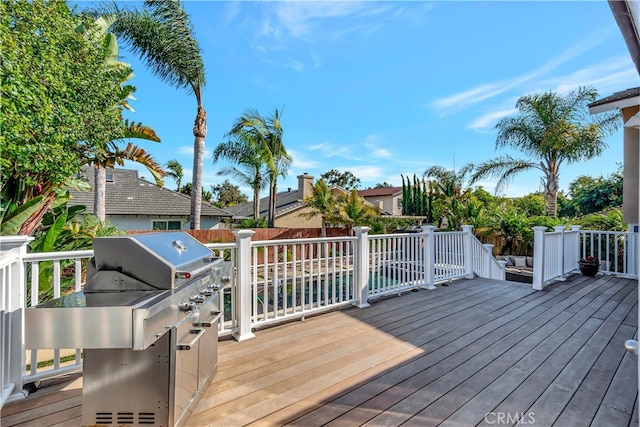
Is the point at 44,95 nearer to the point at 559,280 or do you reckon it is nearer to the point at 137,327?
the point at 137,327

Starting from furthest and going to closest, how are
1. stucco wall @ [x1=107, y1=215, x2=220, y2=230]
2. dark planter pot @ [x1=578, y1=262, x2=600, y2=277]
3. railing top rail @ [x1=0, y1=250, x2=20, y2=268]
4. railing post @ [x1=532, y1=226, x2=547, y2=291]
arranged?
stucco wall @ [x1=107, y1=215, x2=220, y2=230], dark planter pot @ [x1=578, y1=262, x2=600, y2=277], railing post @ [x1=532, y1=226, x2=547, y2=291], railing top rail @ [x1=0, y1=250, x2=20, y2=268]

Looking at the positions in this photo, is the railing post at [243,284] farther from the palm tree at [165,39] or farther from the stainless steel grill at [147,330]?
the palm tree at [165,39]

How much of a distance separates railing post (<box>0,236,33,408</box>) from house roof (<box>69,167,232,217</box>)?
13547 mm

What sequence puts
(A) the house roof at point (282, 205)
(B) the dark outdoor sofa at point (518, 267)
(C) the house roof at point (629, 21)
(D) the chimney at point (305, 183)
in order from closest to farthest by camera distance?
(C) the house roof at point (629, 21)
(B) the dark outdoor sofa at point (518, 267)
(A) the house roof at point (282, 205)
(D) the chimney at point (305, 183)

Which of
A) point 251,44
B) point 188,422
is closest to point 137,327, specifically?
point 188,422

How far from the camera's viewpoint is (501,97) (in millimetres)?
12578

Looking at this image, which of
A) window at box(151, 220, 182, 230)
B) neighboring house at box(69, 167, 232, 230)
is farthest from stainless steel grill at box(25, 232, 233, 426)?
window at box(151, 220, 182, 230)

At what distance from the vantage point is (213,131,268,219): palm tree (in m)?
15.9

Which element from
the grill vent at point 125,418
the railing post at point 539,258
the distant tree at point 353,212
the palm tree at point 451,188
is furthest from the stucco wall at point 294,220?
the grill vent at point 125,418

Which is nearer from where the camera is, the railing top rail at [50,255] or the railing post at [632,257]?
the railing top rail at [50,255]

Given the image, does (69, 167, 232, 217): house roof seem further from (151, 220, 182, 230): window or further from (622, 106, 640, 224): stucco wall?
(622, 106, 640, 224): stucco wall

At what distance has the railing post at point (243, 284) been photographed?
3241 millimetres

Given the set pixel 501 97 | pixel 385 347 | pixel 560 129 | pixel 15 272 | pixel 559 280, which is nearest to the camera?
pixel 15 272

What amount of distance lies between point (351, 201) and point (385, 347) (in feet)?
43.2
